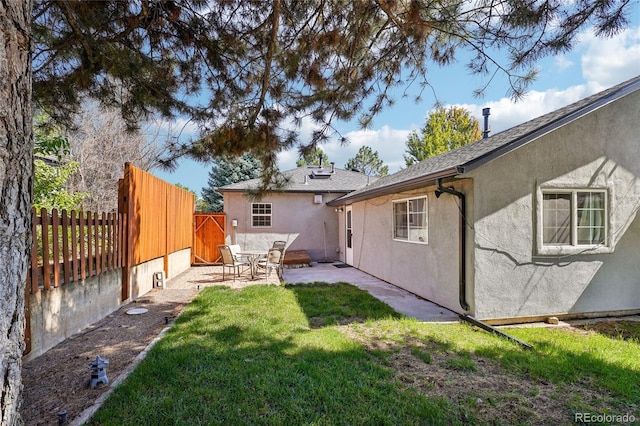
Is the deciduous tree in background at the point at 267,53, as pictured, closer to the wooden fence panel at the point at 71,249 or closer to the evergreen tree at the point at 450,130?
the wooden fence panel at the point at 71,249

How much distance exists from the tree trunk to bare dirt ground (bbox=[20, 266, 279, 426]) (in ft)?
4.89

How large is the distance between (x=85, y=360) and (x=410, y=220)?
6.72 m

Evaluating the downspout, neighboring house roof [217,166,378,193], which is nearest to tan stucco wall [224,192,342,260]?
neighboring house roof [217,166,378,193]

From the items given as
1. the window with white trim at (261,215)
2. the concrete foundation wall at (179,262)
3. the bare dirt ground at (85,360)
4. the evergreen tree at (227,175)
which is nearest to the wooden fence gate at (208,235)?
the concrete foundation wall at (179,262)

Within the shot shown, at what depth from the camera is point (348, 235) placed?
44.1 feet

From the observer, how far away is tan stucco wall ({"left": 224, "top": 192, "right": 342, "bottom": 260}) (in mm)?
14297

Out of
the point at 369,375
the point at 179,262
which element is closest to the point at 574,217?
the point at 369,375

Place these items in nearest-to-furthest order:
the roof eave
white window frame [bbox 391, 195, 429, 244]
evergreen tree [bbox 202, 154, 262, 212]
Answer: the roof eave < white window frame [bbox 391, 195, 429, 244] < evergreen tree [bbox 202, 154, 262, 212]

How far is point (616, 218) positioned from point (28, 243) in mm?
8446

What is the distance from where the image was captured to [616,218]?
20.3 feet

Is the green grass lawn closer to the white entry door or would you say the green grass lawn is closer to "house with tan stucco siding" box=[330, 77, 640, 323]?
"house with tan stucco siding" box=[330, 77, 640, 323]

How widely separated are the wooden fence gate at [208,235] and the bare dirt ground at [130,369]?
859 centimetres

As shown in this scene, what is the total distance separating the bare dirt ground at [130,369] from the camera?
3.02 meters

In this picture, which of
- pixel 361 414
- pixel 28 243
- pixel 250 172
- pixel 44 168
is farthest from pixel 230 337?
pixel 250 172
